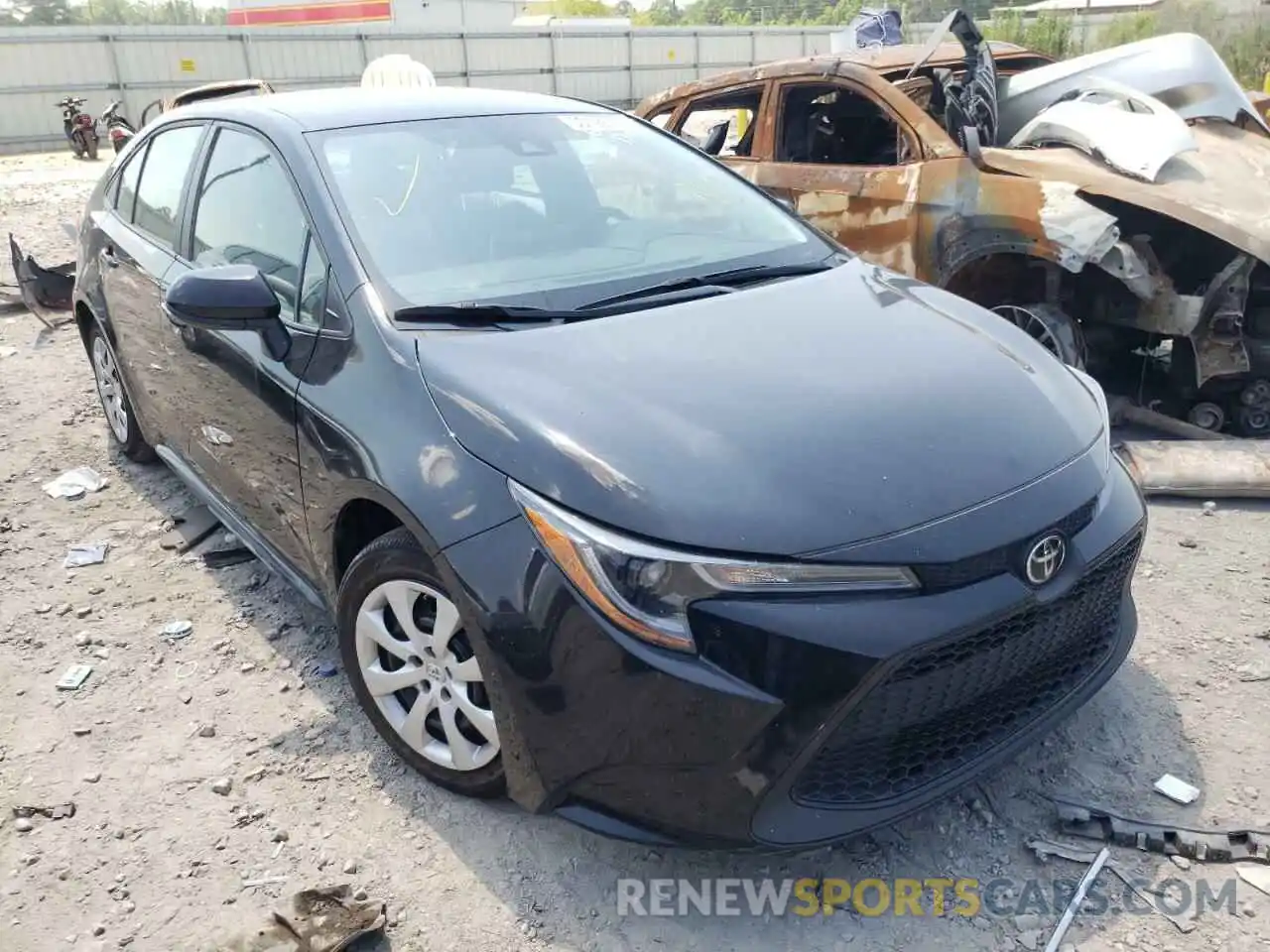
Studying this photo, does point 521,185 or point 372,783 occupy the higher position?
point 521,185

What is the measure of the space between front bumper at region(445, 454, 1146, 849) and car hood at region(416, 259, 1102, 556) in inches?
5.7

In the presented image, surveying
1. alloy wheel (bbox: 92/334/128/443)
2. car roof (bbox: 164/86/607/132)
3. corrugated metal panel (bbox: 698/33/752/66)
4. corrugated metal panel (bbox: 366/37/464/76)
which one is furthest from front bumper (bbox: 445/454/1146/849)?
corrugated metal panel (bbox: 698/33/752/66)

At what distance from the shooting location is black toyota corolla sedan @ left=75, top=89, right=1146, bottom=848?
2.00 metres

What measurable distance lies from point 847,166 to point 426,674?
392 cm

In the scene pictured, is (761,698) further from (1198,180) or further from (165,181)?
(1198,180)

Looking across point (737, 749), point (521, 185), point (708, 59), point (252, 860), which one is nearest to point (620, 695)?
point (737, 749)

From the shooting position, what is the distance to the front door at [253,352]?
2.86 m

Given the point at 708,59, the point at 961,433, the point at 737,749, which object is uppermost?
the point at 961,433

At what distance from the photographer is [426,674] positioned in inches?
99.3

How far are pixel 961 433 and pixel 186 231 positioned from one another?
275cm

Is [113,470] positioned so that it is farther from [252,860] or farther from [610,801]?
[610,801]

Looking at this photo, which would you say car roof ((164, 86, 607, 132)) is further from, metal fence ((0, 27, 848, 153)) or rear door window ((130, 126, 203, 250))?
metal fence ((0, 27, 848, 153))

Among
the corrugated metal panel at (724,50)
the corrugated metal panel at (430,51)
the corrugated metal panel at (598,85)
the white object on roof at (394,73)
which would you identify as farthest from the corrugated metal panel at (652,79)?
the white object on roof at (394,73)

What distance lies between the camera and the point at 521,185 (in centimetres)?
320
